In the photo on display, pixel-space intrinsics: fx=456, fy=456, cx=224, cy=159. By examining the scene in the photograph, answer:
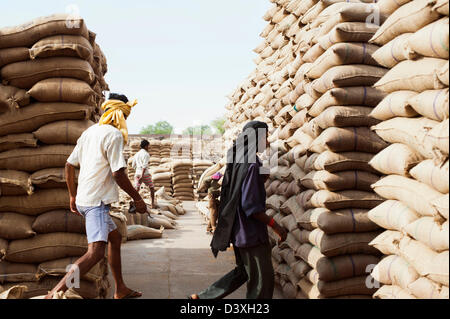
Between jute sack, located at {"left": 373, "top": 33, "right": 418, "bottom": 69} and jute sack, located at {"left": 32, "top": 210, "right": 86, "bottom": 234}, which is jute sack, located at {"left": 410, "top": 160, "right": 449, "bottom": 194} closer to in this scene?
jute sack, located at {"left": 373, "top": 33, "right": 418, "bottom": 69}

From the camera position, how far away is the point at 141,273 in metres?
5.54

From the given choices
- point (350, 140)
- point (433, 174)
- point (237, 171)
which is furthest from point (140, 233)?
point (433, 174)

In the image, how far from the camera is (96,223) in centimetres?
362

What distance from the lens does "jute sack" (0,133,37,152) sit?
4.12m

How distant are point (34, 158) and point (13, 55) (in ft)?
3.11

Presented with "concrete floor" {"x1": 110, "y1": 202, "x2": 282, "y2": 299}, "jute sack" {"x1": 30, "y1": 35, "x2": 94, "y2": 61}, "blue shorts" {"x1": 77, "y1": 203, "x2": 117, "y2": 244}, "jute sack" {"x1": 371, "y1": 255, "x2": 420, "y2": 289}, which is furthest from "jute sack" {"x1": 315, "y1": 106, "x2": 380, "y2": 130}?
→ "jute sack" {"x1": 30, "y1": 35, "x2": 94, "y2": 61}

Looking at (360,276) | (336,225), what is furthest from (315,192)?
(360,276)

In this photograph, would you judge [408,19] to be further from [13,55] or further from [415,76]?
[13,55]

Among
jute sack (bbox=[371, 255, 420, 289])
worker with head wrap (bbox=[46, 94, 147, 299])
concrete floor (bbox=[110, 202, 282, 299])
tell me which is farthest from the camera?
concrete floor (bbox=[110, 202, 282, 299])

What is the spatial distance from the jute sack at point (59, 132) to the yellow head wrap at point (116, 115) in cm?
42

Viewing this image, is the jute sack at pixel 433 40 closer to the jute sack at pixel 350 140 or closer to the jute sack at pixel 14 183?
the jute sack at pixel 350 140

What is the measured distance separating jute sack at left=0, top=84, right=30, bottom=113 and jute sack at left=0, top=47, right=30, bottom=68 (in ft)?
0.80

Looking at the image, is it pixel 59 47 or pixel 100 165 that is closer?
pixel 100 165

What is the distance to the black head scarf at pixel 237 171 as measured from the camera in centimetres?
358
